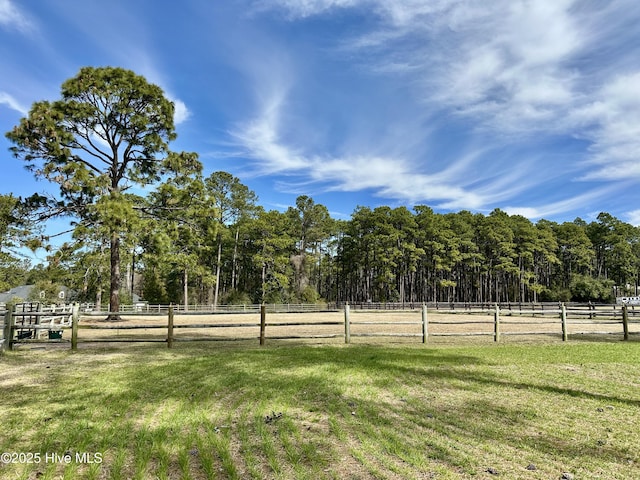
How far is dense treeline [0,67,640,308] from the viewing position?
20.5 meters

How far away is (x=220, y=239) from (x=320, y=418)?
48.6 metres

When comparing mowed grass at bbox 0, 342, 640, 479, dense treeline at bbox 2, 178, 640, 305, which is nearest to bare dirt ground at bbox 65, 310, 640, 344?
mowed grass at bbox 0, 342, 640, 479

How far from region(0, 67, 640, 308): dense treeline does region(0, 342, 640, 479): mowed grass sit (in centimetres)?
1450

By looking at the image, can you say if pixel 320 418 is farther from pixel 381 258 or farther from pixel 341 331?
pixel 381 258

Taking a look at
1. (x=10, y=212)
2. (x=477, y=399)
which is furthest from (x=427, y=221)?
(x=477, y=399)

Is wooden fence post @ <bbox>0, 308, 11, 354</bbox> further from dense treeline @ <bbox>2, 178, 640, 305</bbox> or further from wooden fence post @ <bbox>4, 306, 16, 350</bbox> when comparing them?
dense treeline @ <bbox>2, 178, 640, 305</bbox>

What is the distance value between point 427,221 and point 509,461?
58566mm

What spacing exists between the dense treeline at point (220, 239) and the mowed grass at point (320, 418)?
47.6ft

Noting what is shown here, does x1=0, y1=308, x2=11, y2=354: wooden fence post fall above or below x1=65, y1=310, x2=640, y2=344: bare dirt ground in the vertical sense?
above

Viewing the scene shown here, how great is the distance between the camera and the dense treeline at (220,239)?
2047 cm

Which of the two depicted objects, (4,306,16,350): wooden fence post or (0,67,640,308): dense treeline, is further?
(0,67,640,308): dense treeline

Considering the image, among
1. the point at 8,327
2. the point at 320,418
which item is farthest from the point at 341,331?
the point at 320,418

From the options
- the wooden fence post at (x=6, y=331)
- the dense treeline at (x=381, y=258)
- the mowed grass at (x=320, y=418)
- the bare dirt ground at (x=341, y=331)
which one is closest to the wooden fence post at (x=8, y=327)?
the wooden fence post at (x=6, y=331)

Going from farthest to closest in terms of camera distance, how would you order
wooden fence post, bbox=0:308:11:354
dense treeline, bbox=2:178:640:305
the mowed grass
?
dense treeline, bbox=2:178:640:305 < wooden fence post, bbox=0:308:11:354 < the mowed grass
